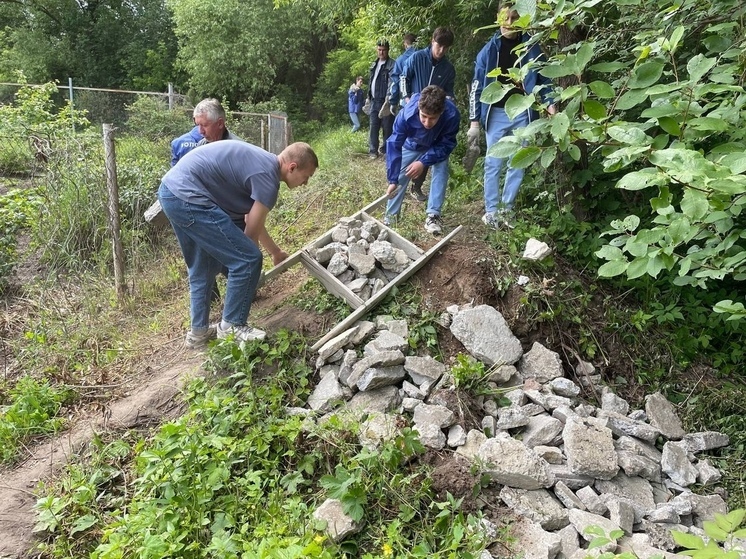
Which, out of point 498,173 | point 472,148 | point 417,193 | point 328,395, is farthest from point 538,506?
point 472,148

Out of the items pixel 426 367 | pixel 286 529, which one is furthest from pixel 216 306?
pixel 286 529

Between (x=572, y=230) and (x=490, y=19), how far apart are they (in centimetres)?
400

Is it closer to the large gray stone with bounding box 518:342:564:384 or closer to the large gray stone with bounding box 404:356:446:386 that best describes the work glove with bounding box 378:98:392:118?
the large gray stone with bounding box 518:342:564:384

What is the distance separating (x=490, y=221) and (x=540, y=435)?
215 cm

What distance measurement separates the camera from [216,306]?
4.75 m

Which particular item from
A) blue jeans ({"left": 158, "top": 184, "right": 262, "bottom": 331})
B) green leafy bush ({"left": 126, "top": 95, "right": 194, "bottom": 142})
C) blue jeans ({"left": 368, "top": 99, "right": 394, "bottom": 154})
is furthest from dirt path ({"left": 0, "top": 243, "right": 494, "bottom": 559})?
green leafy bush ({"left": 126, "top": 95, "right": 194, "bottom": 142})

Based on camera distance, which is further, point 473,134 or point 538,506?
point 473,134

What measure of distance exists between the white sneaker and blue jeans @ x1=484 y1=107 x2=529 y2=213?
7.95 feet

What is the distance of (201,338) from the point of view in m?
3.97

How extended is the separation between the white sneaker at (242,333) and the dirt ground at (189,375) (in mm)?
284

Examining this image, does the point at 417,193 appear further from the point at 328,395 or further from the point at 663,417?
the point at 663,417

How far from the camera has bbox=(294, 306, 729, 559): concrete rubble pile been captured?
8.63 ft

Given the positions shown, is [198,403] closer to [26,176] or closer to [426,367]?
[426,367]

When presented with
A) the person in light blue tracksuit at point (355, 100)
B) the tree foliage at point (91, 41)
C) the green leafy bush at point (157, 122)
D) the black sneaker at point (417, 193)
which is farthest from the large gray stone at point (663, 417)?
the tree foliage at point (91, 41)
